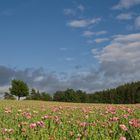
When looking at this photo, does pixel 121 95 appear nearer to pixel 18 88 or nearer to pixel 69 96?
pixel 69 96

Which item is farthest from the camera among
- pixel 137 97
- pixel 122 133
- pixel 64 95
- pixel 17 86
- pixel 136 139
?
pixel 64 95

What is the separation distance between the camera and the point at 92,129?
823cm

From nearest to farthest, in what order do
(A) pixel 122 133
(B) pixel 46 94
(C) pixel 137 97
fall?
(A) pixel 122 133 < (C) pixel 137 97 < (B) pixel 46 94

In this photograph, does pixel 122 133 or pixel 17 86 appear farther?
pixel 17 86

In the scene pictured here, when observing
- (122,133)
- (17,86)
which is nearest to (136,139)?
(122,133)

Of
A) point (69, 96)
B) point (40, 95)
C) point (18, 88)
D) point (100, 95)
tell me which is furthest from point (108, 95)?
point (18, 88)

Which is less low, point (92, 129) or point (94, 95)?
point (94, 95)

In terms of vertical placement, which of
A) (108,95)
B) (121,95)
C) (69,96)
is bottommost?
(121,95)

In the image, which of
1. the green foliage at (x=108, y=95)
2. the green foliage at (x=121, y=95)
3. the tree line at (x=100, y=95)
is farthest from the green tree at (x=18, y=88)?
the green foliage at (x=121, y=95)

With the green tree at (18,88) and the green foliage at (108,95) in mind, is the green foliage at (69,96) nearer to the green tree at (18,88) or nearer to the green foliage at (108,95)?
the green foliage at (108,95)

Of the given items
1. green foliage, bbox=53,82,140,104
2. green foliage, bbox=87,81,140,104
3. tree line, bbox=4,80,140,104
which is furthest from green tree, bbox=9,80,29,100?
green foliage, bbox=87,81,140,104

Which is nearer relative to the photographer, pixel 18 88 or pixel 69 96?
pixel 18 88

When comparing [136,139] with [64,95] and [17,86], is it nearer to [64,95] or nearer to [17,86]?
[17,86]

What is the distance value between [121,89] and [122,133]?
120 m
